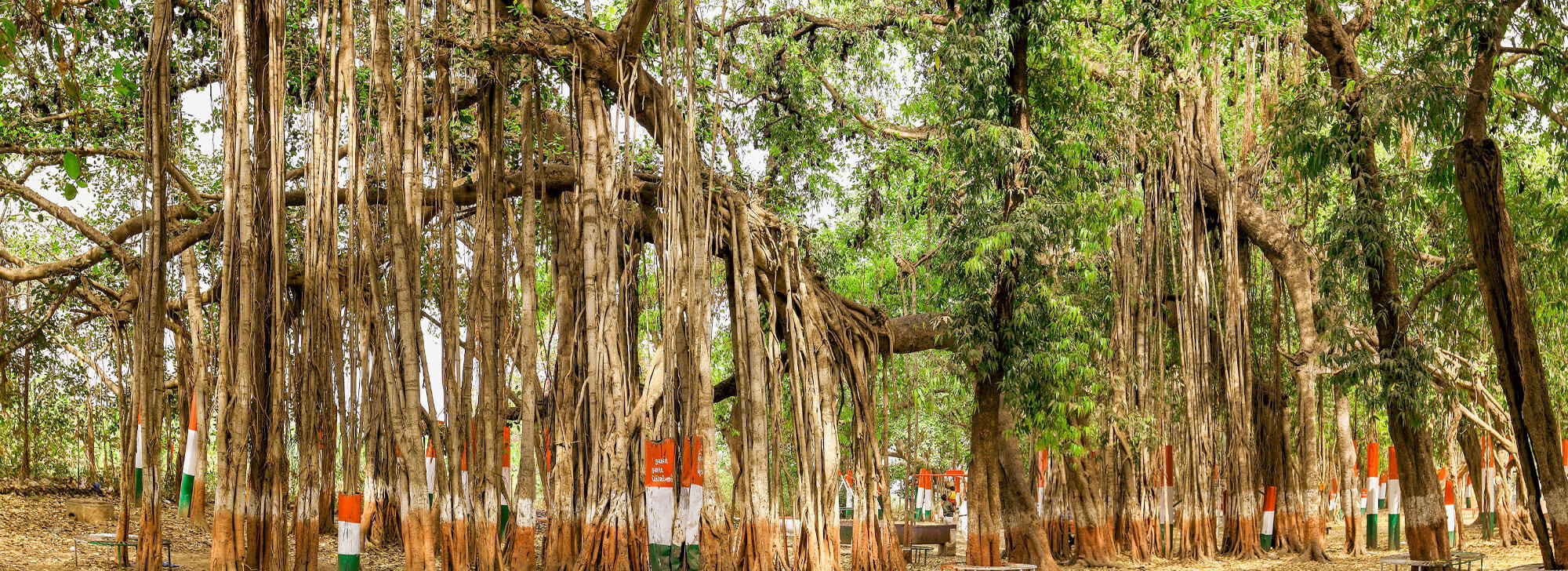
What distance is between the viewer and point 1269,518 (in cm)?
1084

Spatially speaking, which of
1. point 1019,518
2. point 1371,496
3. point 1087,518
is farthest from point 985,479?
point 1371,496

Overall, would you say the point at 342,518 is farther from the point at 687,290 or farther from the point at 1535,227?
the point at 1535,227

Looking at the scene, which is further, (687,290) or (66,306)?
(66,306)

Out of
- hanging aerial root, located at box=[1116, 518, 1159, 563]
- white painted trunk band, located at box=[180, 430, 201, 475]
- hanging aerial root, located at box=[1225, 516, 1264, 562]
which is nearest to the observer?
white painted trunk band, located at box=[180, 430, 201, 475]

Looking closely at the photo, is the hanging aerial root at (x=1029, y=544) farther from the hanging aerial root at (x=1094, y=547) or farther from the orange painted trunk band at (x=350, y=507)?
the orange painted trunk band at (x=350, y=507)

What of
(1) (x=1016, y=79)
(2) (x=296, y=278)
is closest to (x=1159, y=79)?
(1) (x=1016, y=79)

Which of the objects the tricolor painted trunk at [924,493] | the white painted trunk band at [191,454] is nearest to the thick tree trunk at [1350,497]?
the tricolor painted trunk at [924,493]

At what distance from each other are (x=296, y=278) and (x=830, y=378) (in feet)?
12.4

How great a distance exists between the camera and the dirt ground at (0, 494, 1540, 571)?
8.13 metres

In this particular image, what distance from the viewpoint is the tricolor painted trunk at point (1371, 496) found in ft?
35.3

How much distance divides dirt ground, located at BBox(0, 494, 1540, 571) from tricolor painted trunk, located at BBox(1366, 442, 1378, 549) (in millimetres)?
232

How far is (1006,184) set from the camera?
305 inches

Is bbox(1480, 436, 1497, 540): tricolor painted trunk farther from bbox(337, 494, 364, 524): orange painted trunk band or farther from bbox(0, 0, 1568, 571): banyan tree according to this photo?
bbox(337, 494, 364, 524): orange painted trunk band

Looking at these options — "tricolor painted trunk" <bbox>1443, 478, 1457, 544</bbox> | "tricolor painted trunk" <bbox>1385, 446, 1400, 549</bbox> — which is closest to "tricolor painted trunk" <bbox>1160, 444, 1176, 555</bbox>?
"tricolor painted trunk" <bbox>1385, 446, 1400, 549</bbox>
